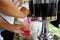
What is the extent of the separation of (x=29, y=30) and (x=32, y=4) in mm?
226

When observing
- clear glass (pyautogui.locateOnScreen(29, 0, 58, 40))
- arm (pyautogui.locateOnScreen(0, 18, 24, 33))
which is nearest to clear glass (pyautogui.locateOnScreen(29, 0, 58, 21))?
clear glass (pyautogui.locateOnScreen(29, 0, 58, 40))

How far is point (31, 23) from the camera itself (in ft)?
2.54

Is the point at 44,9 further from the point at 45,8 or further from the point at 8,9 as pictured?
the point at 8,9

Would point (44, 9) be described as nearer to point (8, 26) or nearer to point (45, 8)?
point (45, 8)

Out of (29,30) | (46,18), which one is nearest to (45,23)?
(46,18)

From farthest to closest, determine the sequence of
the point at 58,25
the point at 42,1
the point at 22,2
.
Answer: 1. the point at 58,25
2. the point at 22,2
3. the point at 42,1

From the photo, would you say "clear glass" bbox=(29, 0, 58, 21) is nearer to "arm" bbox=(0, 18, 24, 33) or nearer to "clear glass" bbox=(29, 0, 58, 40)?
"clear glass" bbox=(29, 0, 58, 40)

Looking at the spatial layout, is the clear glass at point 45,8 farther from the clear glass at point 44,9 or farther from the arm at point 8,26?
the arm at point 8,26

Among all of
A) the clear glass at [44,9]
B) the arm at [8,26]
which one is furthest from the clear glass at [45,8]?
the arm at [8,26]

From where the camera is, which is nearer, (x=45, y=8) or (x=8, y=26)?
(x=45, y=8)

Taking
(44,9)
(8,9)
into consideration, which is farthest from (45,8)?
(8,9)

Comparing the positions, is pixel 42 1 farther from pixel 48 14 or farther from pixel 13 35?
pixel 13 35

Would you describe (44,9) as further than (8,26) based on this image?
No

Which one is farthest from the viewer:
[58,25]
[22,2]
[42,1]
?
[58,25]
